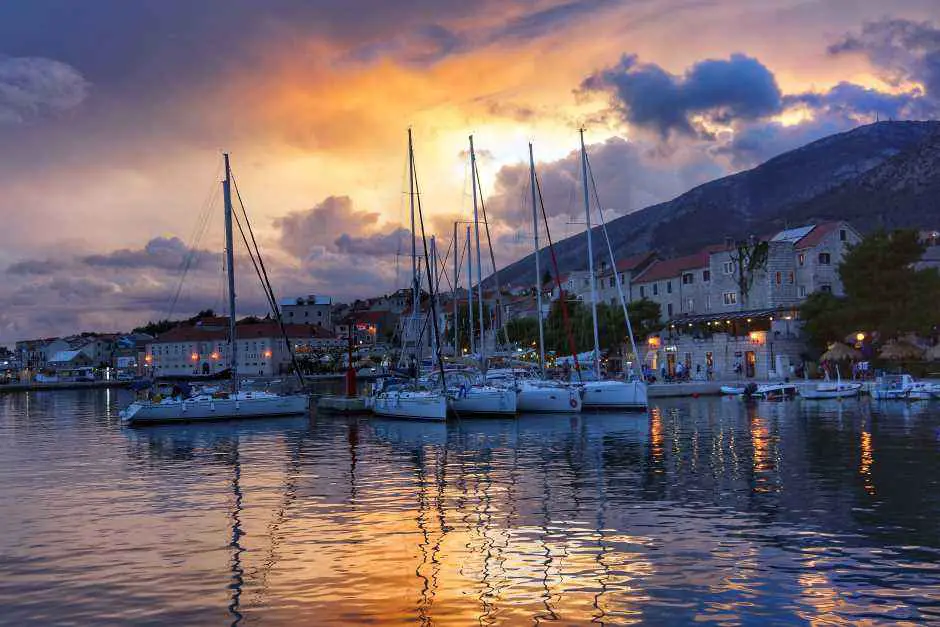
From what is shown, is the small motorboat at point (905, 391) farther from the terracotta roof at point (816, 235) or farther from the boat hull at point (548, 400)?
the terracotta roof at point (816, 235)

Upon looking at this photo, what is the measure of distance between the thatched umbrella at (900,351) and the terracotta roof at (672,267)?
95.0 feet

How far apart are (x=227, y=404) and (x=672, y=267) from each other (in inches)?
2657

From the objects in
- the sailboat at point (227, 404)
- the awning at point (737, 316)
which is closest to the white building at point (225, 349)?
the awning at point (737, 316)

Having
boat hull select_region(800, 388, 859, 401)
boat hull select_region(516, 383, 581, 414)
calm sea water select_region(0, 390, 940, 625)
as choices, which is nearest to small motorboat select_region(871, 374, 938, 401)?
boat hull select_region(800, 388, 859, 401)

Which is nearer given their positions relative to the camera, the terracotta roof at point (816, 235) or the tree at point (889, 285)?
the tree at point (889, 285)

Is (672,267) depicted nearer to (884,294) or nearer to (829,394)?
(884,294)

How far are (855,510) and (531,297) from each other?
131243mm

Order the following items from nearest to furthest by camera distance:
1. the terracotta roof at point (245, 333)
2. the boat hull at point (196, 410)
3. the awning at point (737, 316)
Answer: the boat hull at point (196, 410), the awning at point (737, 316), the terracotta roof at point (245, 333)

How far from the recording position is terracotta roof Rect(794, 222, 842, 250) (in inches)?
3595

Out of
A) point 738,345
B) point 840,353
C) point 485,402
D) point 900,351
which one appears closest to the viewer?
point 485,402

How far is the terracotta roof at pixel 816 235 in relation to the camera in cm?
9131

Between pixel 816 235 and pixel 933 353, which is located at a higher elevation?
pixel 816 235

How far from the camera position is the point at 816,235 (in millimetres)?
92375

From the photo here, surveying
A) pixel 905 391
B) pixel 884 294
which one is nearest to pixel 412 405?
pixel 905 391
